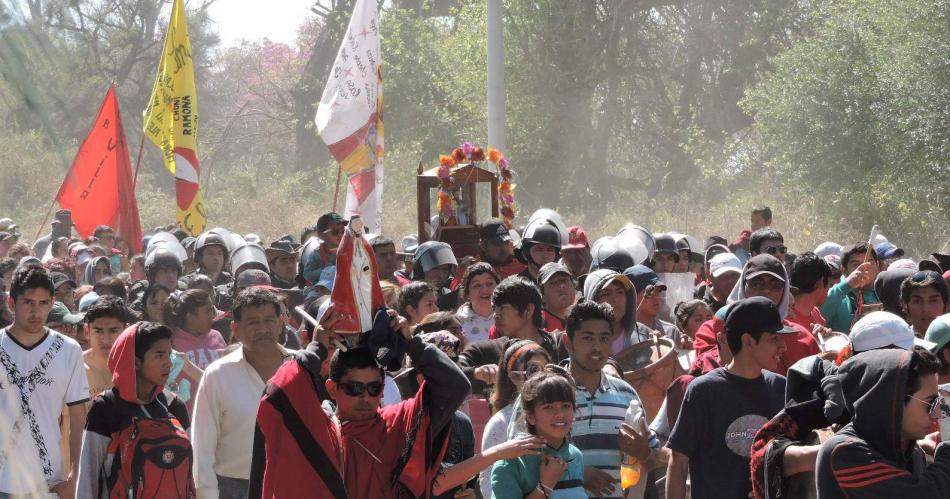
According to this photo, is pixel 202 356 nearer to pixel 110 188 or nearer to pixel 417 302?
pixel 417 302

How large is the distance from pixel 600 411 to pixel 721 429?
0.63 metres

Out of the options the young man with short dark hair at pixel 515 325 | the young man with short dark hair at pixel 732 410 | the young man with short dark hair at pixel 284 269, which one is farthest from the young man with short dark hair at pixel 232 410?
the young man with short dark hair at pixel 284 269

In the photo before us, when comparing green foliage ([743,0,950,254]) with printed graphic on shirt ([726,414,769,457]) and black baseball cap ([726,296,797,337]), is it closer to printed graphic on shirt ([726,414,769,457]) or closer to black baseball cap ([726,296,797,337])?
black baseball cap ([726,296,797,337])

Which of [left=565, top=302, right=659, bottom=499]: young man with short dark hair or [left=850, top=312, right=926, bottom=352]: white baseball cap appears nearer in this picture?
[left=850, top=312, right=926, bottom=352]: white baseball cap

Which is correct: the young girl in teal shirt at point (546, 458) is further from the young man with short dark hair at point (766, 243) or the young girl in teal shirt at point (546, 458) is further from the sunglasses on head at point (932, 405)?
the young man with short dark hair at point (766, 243)

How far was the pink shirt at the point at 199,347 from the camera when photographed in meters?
7.09

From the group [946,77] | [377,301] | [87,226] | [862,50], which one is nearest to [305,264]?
[87,226]

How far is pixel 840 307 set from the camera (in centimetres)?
864

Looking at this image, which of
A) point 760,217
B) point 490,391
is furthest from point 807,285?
point 760,217

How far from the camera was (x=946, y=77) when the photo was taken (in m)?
19.2

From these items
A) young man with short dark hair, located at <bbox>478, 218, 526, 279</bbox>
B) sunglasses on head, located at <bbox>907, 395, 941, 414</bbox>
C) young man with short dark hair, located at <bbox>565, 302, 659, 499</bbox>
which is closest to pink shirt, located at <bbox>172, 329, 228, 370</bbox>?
young man with short dark hair, located at <bbox>565, 302, 659, 499</bbox>

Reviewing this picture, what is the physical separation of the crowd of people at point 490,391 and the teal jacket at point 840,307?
14mm

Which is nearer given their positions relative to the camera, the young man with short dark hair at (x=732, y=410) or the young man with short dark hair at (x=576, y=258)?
the young man with short dark hair at (x=732, y=410)

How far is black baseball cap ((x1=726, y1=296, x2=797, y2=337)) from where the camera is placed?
4832 mm
